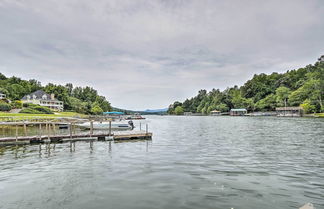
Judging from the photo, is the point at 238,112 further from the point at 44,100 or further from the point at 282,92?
the point at 44,100

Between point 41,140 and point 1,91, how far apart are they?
8869cm

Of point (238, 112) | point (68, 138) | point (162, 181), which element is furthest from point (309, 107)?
point (162, 181)

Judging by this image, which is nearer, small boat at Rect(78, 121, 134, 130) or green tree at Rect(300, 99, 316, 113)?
small boat at Rect(78, 121, 134, 130)

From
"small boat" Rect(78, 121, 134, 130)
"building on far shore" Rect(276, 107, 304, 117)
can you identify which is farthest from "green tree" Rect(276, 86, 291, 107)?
"small boat" Rect(78, 121, 134, 130)

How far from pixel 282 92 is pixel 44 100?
138 meters

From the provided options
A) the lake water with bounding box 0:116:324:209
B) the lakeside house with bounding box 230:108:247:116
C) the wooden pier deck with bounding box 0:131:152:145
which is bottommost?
the lake water with bounding box 0:116:324:209

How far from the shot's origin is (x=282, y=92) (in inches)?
5281

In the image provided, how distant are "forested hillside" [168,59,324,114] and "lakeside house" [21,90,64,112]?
123 meters

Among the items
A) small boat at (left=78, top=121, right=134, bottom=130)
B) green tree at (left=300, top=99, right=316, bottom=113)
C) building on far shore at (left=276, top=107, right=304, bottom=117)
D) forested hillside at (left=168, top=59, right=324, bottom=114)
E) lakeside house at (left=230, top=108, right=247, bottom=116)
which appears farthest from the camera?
lakeside house at (left=230, top=108, right=247, bottom=116)

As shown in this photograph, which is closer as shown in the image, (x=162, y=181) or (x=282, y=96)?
(x=162, y=181)

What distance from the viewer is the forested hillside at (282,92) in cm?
10344

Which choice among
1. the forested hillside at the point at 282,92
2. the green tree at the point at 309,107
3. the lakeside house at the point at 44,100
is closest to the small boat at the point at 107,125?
the lakeside house at the point at 44,100

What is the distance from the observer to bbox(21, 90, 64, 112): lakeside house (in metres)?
101

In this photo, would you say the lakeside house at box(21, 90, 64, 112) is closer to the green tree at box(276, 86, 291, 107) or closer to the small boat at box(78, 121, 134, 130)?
the small boat at box(78, 121, 134, 130)
